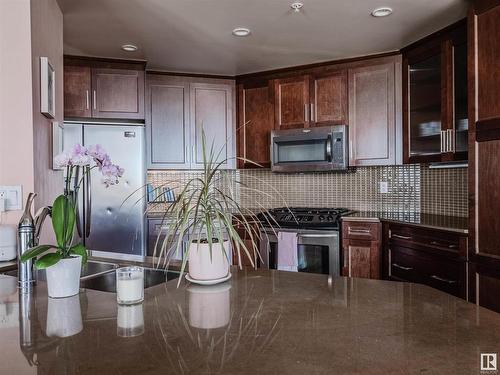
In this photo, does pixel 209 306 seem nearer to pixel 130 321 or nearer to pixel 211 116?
pixel 130 321

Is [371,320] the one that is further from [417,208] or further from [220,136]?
[220,136]

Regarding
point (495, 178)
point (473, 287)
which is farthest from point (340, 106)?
point (473, 287)

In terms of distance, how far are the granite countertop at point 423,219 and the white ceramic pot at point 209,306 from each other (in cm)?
191

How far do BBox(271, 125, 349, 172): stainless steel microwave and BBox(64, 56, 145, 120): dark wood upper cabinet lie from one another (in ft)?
4.36

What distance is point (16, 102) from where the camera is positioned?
1.85 meters

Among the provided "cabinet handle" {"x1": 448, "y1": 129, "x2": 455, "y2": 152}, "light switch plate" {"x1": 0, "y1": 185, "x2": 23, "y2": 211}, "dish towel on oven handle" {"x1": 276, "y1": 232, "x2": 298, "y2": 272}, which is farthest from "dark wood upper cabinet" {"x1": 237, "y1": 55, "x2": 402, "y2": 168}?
"light switch plate" {"x1": 0, "y1": 185, "x2": 23, "y2": 211}

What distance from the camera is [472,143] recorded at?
2.41 m

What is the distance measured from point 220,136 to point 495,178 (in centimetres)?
260

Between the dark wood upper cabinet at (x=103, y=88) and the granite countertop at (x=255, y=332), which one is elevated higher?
the dark wood upper cabinet at (x=103, y=88)

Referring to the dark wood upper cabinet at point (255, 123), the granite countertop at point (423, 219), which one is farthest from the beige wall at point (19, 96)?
the granite countertop at point (423, 219)

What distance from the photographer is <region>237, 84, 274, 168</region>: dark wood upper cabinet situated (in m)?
4.04

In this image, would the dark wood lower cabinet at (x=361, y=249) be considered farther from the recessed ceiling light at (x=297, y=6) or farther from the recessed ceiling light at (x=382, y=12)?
the recessed ceiling light at (x=297, y=6)

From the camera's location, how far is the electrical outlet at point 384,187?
3.80 metres

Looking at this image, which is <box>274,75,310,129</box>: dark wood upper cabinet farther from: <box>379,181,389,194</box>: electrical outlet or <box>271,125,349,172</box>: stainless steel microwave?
<box>379,181,389,194</box>: electrical outlet
